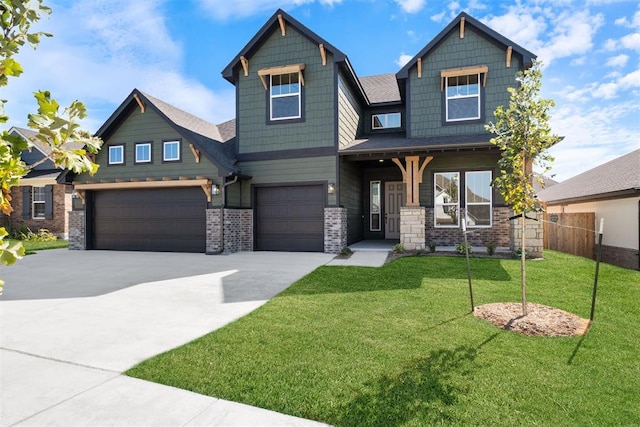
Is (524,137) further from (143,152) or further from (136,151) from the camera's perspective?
(136,151)

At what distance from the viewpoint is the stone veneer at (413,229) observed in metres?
11.0

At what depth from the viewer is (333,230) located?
1152 centimetres

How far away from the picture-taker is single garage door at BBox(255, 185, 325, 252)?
39.3ft

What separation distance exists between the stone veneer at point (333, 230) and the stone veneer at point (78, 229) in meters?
10.2

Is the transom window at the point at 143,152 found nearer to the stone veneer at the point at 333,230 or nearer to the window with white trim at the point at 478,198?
the stone veneer at the point at 333,230

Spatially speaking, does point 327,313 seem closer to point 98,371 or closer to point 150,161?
point 98,371

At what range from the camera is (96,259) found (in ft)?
36.1

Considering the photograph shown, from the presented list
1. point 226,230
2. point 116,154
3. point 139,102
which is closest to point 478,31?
point 226,230

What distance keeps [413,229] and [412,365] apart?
8058 millimetres

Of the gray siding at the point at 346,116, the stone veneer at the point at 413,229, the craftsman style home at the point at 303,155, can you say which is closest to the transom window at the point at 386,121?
the gray siding at the point at 346,116

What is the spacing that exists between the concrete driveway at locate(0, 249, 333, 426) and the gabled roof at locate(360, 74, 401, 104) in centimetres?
904

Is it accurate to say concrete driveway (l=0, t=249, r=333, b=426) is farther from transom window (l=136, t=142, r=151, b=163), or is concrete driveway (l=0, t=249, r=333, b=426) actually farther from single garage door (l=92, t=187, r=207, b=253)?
transom window (l=136, t=142, r=151, b=163)

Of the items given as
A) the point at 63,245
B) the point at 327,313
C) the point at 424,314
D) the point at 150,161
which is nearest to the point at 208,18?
the point at 150,161

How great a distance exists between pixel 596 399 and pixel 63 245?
18.8 meters
